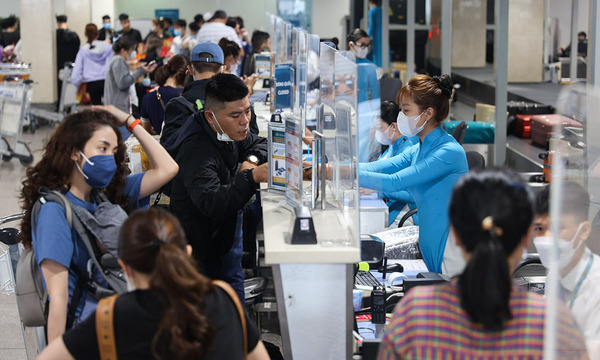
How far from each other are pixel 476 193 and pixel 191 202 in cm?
214

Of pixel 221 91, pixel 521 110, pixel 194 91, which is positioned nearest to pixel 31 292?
pixel 221 91

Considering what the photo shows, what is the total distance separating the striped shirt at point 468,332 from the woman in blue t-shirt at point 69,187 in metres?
1.26

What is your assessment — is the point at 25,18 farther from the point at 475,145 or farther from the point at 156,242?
the point at 156,242

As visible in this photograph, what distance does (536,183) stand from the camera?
5.94 metres

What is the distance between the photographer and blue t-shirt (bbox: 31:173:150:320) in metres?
2.62

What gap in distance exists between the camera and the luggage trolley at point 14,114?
9.78m

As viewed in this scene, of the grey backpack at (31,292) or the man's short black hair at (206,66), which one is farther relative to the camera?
the man's short black hair at (206,66)

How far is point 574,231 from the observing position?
2049 millimetres

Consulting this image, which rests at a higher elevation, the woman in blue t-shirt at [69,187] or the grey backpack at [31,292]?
the woman in blue t-shirt at [69,187]

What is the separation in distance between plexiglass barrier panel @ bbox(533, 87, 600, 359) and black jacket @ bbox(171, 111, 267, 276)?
1.59 meters

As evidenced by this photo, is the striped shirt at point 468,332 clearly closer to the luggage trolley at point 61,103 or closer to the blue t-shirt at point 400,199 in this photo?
the blue t-shirt at point 400,199

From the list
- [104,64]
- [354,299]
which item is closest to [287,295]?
[354,299]

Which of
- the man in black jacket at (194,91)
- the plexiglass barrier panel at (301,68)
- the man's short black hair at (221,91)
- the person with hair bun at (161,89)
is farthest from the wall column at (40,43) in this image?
the man's short black hair at (221,91)

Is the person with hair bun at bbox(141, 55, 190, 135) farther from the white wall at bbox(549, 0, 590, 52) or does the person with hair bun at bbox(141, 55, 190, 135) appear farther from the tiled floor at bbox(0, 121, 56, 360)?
the white wall at bbox(549, 0, 590, 52)
